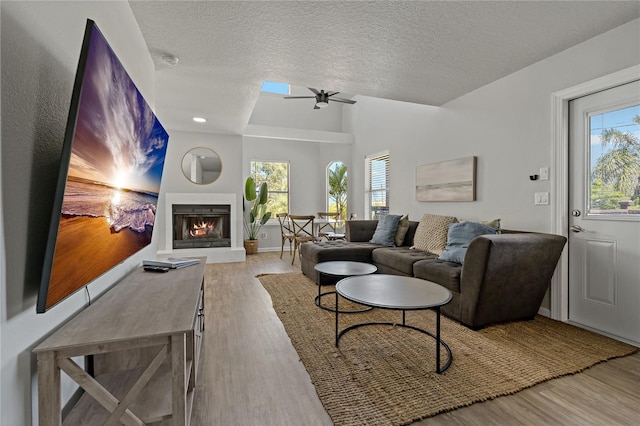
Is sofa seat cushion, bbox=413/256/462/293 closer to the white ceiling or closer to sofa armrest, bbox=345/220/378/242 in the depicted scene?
sofa armrest, bbox=345/220/378/242

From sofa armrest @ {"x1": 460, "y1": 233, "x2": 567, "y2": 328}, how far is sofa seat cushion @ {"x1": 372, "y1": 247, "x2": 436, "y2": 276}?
2.45 ft

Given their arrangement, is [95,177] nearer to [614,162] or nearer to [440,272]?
[440,272]

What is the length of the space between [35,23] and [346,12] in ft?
5.32

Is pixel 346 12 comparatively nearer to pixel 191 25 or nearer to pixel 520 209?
pixel 191 25

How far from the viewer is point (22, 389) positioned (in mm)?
886

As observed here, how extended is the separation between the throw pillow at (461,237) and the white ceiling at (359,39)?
1.52 meters

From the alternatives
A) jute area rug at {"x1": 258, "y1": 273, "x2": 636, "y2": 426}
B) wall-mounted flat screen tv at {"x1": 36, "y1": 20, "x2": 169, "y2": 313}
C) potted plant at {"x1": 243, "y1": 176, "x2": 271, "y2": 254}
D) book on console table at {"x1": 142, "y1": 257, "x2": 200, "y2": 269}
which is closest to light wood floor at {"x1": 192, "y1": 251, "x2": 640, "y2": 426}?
jute area rug at {"x1": 258, "y1": 273, "x2": 636, "y2": 426}

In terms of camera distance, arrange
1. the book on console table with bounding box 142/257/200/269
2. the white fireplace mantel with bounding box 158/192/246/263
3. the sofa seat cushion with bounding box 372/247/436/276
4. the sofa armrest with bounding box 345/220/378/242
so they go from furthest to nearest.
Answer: the white fireplace mantel with bounding box 158/192/246/263 < the sofa armrest with bounding box 345/220/378/242 < the sofa seat cushion with bounding box 372/247/436/276 < the book on console table with bounding box 142/257/200/269

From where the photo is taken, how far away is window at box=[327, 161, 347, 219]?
22.0 feet

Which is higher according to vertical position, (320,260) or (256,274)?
(320,260)

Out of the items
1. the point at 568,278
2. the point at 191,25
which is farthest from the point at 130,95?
the point at 568,278

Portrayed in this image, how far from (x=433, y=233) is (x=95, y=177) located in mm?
3402

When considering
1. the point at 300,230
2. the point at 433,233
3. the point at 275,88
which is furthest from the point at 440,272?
the point at 275,88

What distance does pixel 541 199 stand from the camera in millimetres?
2740
